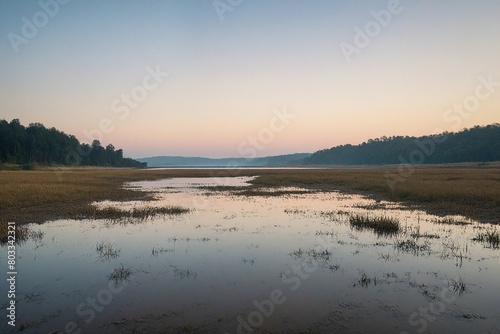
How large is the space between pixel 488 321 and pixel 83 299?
33.4 feet

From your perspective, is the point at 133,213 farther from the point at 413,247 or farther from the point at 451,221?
the point at 451,221

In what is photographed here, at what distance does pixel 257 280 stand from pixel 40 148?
13847 cm

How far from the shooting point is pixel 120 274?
10.4 metres

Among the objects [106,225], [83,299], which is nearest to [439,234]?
[83,299]

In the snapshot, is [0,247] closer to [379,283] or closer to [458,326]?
[379,283]

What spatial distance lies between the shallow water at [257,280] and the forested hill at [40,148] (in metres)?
110

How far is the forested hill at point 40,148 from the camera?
105731mm

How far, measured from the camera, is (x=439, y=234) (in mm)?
16062

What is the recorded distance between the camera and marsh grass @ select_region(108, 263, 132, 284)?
10.0 metres

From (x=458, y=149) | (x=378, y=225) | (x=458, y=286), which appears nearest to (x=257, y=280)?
(x=458, y=286)

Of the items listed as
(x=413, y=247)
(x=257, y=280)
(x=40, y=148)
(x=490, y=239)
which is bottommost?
(x=257, y=280)

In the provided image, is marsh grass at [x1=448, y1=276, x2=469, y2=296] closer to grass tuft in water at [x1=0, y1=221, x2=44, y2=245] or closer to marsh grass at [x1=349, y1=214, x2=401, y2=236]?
marsh grass at [x1=349, y1=214, x2=401, y2=236]

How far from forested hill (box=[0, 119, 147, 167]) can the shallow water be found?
10994 cm

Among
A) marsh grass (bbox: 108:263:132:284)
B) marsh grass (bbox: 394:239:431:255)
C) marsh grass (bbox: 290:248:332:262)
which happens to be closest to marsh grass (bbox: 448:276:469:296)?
marsh grass (bbox: 394:239:431:255)
